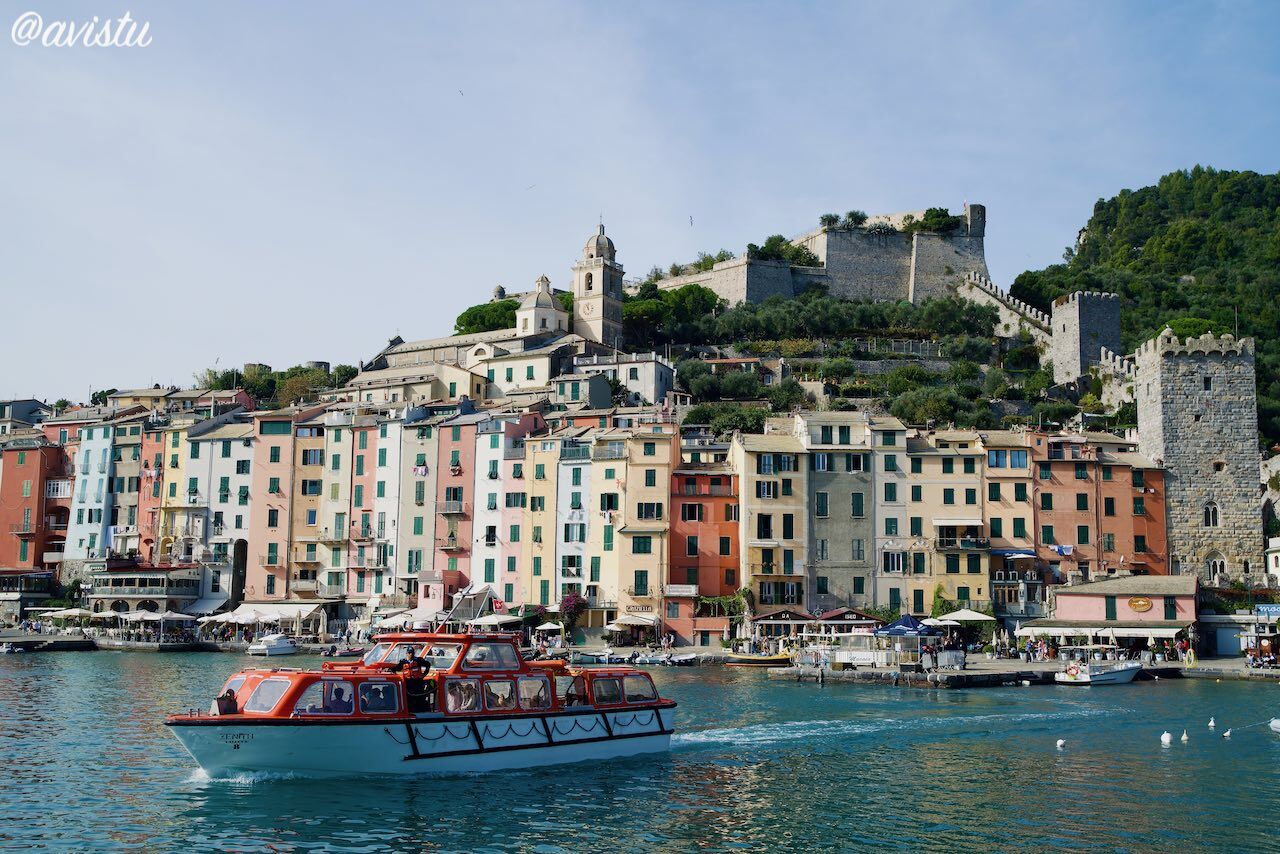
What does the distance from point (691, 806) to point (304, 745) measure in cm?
823

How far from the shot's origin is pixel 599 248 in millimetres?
124188

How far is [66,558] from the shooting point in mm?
87062

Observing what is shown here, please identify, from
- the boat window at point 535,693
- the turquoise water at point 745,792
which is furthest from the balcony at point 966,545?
the boat window at point 535,693

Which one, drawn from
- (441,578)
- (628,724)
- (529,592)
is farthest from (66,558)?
(628,724)

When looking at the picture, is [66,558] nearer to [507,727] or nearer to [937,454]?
[937,454]

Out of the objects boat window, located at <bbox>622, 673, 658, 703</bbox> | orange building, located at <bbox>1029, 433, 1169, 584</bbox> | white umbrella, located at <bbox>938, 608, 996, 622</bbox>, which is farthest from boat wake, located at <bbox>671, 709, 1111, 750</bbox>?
orange building, located at <bbox>1029, 433, 1169, 584</bbox>

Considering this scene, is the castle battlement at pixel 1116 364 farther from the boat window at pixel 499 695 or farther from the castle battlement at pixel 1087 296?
the boat window at pixel 499 695

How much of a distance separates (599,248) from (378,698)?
328 ft

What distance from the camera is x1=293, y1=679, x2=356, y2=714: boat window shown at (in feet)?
86.0

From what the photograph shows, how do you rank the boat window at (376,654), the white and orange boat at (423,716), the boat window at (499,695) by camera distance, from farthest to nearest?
1. the boat window at (376,654)
2. the boat window at (499,695)
3. the white and orange boat at (423,716)

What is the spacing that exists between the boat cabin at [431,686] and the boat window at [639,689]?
34 millimetres

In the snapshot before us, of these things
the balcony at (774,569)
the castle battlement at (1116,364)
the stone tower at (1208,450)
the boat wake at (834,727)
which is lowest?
the boat wake at (834,727)

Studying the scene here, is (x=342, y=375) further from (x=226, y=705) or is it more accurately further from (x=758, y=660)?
(x=226, y=705)

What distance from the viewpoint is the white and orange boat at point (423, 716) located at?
26.1m
